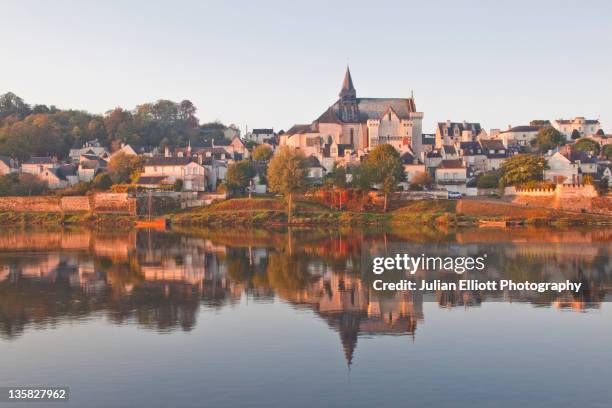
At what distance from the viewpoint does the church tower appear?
91062 mm

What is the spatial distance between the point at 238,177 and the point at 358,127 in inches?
1020

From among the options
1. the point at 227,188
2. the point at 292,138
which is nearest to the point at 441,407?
the point at 227,188

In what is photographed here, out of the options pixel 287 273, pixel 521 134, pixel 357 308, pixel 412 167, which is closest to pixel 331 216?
pixel 412 167

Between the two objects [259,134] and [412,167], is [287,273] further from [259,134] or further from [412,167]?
[259,134]

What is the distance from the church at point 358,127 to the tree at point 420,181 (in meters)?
11.5

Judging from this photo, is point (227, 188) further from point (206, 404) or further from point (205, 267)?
point (206, 404)

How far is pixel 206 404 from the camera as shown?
43.3 ft

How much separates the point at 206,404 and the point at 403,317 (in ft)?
27.6

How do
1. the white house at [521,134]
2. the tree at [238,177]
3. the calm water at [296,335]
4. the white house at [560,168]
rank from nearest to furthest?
1. the calm water at [296,335]
2. the tree at [238,177]
3. the white house at [560,168]
4. the white house at [521,134]

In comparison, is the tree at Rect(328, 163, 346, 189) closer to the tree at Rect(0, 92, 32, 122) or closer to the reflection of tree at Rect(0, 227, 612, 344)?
the reflection of tree at Rect(0, 227, 612, 344)

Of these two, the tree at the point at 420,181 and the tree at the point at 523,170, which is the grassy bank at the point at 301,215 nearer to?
the tree at the point at 420,181

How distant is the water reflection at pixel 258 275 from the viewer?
21109 mm

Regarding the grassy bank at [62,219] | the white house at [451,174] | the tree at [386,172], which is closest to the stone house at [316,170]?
the tree at [386,172]

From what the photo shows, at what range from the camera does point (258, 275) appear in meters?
29.3
